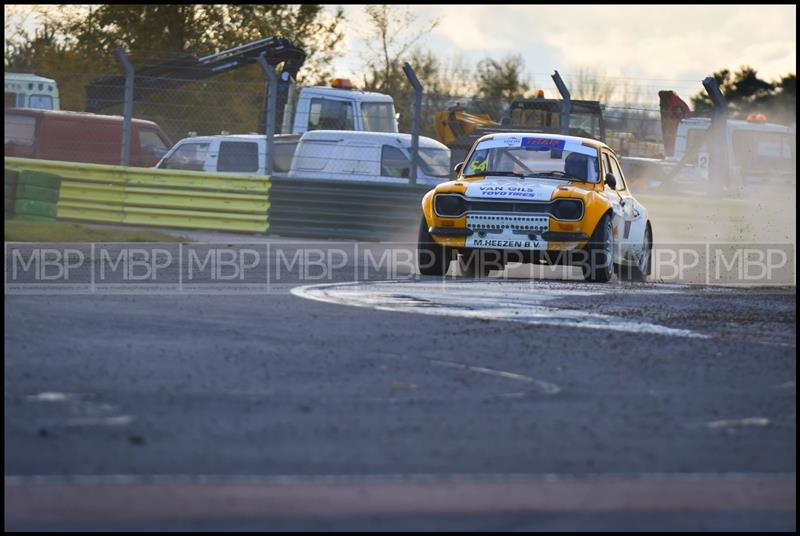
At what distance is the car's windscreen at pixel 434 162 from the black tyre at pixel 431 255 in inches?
271

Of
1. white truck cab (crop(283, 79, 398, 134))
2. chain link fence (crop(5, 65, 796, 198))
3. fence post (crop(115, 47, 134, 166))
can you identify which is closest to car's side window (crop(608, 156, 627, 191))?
chain link fence (crop(5, 65, 796, 198))

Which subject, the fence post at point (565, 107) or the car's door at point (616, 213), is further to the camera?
the fence post at point (565, 107)

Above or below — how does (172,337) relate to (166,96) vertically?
below

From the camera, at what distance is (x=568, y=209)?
1249cm

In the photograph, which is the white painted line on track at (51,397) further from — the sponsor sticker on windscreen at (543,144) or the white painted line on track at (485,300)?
the sponsor sticker on windscreen at (543,144)

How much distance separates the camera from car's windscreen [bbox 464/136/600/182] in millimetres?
13383

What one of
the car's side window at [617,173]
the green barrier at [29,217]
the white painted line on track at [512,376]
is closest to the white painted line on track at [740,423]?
the white painted line on track at [512,376]

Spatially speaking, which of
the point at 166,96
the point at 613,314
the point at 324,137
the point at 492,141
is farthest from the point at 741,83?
the point at 613,314

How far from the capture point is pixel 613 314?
9.27 m

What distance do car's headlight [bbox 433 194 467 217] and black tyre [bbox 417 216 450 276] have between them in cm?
26

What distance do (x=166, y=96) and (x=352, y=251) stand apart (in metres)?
18.4

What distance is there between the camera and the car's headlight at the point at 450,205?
41.6 ft

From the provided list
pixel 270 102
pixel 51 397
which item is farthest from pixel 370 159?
pixel 51 397

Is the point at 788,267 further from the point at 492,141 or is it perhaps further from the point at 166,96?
the point at 166,96
